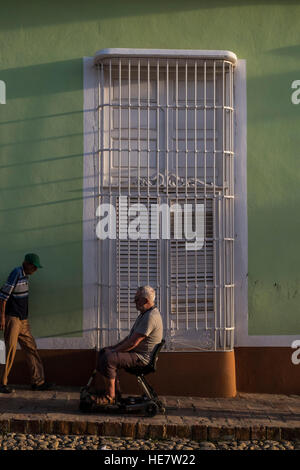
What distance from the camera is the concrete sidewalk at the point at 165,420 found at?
594cm

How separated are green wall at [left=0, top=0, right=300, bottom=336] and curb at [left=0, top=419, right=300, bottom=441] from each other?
1.46 m

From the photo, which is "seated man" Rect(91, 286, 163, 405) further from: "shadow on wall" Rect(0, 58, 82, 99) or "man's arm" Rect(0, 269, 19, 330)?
"shadow on wall" Rect(0, 58, 82, 99)

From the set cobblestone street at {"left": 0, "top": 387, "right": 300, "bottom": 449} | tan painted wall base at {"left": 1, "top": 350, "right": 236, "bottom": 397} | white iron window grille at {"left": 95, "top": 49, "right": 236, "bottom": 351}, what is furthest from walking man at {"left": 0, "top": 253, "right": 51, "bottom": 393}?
white iron window grille at {"left": 95, "top": 49, "right": 236, "bottom": 351}

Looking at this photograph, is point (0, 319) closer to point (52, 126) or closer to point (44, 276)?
point (44, 276)

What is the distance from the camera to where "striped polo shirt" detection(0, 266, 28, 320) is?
691 cm

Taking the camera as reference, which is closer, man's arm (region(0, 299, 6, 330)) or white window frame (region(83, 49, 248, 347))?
man's arm (region(0, 299, 6, 330))

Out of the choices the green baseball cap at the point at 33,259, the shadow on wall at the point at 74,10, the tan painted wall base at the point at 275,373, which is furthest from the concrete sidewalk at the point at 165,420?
the shadow on wall at the point at 74,10

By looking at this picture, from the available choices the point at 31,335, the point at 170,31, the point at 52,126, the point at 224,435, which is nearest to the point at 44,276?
the point at 31,335

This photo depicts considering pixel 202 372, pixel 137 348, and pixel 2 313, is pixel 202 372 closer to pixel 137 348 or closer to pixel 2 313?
pixel 137 348

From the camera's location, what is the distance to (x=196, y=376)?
712 centimetres

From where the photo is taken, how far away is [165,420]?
20.0 ft

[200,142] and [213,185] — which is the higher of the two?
[200,142]

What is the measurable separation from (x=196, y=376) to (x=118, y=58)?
3699mm

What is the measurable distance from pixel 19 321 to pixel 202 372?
2.11 meters
